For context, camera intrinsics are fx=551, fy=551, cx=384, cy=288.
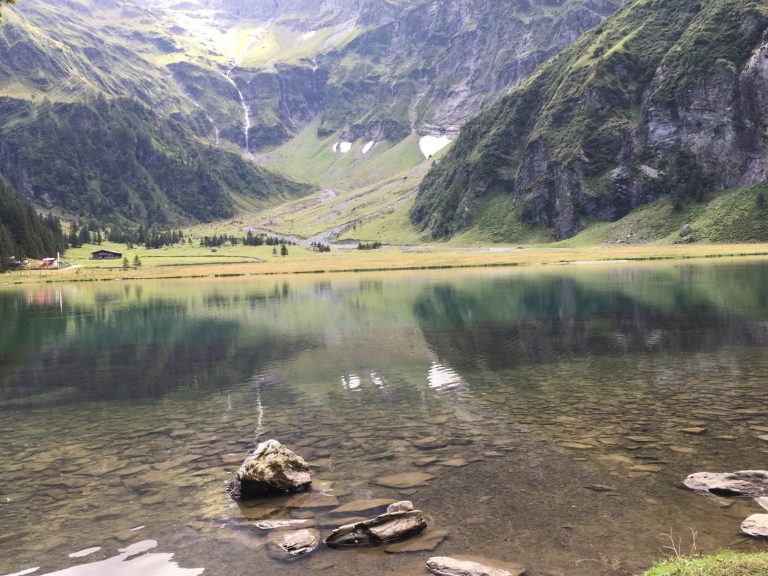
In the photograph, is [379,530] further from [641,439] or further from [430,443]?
[641,439]

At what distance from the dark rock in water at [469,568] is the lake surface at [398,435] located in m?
0.45

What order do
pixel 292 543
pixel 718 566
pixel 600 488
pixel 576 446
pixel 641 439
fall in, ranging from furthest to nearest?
pixel 641 439, pixel 576 446, pixel 600 488, pixel 292 543, pixel 718 566

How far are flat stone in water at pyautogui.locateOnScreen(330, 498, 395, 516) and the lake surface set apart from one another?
372mm

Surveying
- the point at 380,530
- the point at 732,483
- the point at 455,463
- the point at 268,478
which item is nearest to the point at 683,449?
the point at 732,483

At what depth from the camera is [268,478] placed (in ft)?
57.3

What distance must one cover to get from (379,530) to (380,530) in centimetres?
3

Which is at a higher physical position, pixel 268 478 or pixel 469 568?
pixel 268 478

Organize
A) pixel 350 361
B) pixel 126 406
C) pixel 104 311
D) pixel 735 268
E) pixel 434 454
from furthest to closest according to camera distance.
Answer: pixel 735 268, pixel 104 311, pixel 350 361, pixel 126 406, pixel 434 454

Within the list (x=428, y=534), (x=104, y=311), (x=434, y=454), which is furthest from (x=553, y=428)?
(x=104, y=311)

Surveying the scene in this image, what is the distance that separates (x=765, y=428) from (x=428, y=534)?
48.7 ft

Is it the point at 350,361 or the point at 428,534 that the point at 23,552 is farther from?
the point at 350,361

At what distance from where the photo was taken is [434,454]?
2012 centimetres

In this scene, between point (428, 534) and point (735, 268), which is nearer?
point (428, 534)

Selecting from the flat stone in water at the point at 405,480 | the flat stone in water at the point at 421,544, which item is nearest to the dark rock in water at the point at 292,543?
the flat stone in water at the point at 421,544
